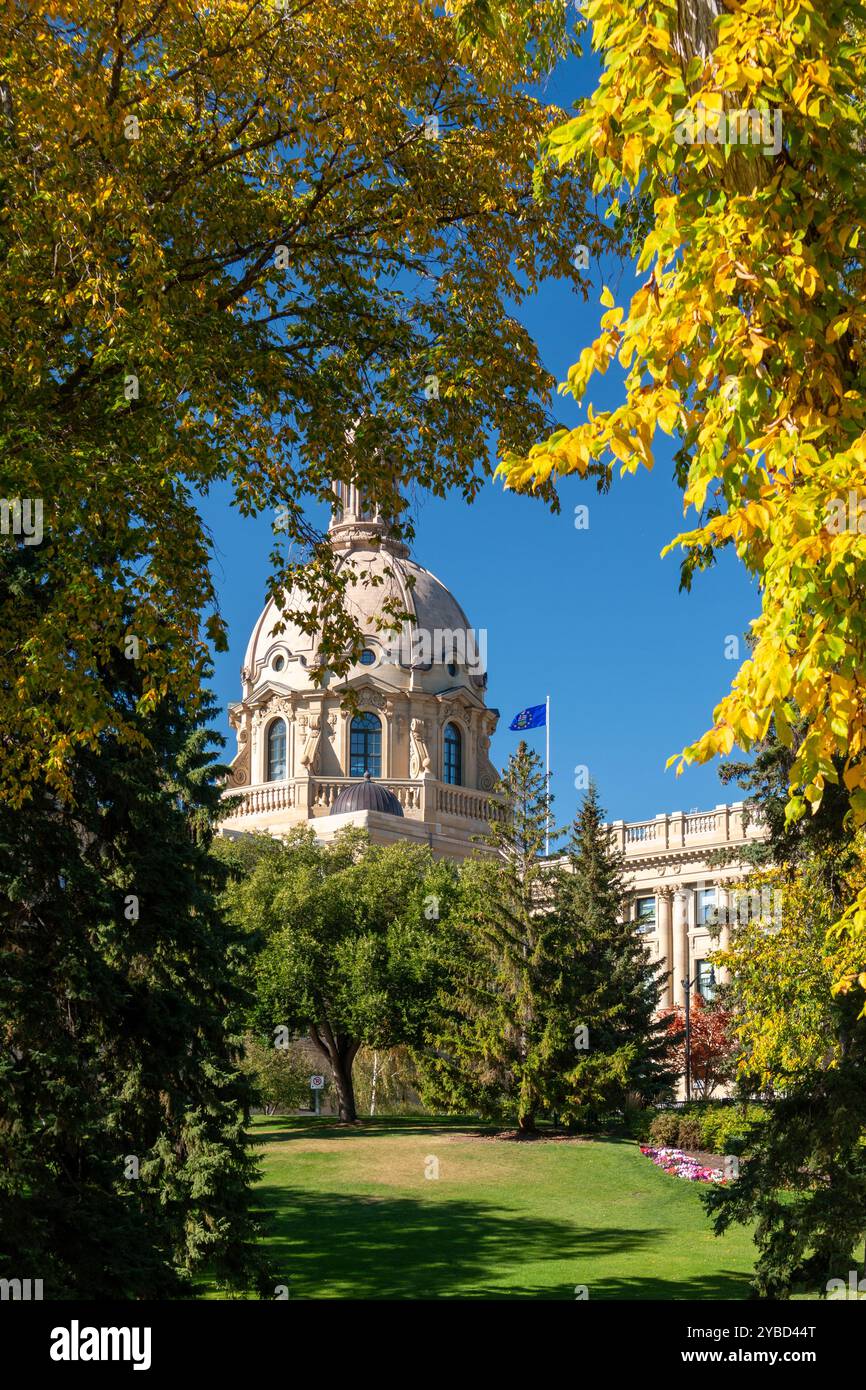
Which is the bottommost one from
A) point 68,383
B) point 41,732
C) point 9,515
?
point 41,732

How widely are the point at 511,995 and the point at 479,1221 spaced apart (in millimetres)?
11262

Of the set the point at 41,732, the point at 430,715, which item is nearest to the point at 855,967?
the point at 41,732

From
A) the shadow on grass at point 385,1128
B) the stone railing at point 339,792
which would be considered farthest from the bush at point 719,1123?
the stone railing at point 339,792

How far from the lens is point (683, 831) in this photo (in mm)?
76062

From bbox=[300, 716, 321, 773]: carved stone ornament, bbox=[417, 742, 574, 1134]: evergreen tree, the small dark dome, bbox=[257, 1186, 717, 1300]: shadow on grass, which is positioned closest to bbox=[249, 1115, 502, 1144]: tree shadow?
bbox=[417, 742, 574, 1134]: evergreen tree

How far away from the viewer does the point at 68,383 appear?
10.6m

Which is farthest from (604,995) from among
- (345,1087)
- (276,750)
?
(276,750)

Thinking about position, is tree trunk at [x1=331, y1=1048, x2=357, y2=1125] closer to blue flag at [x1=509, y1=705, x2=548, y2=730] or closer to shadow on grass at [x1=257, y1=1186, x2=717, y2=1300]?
shadow on grass at [x1=257, y1=1186, x2=717, y2=1300]

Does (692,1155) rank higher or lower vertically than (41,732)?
lower

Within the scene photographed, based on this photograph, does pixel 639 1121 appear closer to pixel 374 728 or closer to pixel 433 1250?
pixel 433 1250

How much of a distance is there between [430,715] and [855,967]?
75.9 metres

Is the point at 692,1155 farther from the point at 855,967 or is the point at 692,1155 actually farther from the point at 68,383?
the point at 68,383

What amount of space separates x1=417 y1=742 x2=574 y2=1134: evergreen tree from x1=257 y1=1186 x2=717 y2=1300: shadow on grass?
7.59m

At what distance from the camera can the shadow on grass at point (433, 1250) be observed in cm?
2320
